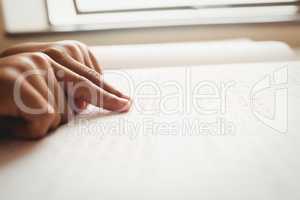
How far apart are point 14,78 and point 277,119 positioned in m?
0.49

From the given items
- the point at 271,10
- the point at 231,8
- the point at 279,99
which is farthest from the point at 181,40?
the point at 279,99

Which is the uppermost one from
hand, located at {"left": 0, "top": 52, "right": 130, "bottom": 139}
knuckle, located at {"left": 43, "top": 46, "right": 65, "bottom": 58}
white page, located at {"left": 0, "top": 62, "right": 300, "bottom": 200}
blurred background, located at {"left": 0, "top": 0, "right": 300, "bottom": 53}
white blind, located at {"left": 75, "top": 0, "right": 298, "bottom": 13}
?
white blind, located at {"left": 75, "top": 0, "right": 298, "bottom": 13}

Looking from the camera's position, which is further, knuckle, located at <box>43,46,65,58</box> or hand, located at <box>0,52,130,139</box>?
knuckle, located at <box>43,46,65,58</box>

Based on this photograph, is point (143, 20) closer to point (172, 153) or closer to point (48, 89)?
point (48, 89)

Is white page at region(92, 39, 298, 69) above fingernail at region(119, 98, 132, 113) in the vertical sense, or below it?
above

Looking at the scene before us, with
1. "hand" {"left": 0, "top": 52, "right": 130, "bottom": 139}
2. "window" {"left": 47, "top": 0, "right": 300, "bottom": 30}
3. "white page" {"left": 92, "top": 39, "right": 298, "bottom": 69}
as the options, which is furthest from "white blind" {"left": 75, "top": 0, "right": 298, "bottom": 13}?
"hand" {"left": 0, "top": 52, "right": 130, "bottom": 139}

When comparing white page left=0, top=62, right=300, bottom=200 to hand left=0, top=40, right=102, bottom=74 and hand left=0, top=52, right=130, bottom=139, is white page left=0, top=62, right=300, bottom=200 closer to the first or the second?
hand left=0, top=52, right=130, bottom=139

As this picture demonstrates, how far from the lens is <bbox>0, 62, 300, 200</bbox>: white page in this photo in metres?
0.38

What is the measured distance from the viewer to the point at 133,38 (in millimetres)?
1594

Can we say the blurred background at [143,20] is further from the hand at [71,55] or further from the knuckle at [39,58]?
the knuckle at [39,58]

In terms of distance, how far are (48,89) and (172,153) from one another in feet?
0.88

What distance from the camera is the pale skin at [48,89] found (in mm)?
523

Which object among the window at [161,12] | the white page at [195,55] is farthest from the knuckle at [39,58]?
the window at [161,12]

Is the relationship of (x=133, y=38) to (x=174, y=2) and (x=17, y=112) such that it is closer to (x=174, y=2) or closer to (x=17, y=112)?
(x=174, y=2)
